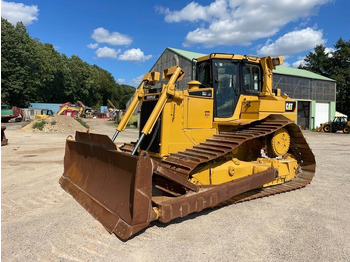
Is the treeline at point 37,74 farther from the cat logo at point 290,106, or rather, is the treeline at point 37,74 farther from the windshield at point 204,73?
the cat logo at point 290,106

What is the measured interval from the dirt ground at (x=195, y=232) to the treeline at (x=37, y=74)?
42768 millimetres

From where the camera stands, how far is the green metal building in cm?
3094

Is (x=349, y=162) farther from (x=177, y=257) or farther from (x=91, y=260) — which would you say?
(x=91, y=260)

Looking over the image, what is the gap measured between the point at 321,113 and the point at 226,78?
3560cm

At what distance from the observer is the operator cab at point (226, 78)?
5902 mm

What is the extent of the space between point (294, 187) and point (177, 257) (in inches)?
153

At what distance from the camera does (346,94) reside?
1848 inches

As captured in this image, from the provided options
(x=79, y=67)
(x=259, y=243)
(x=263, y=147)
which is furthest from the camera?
(x=79, y=67)

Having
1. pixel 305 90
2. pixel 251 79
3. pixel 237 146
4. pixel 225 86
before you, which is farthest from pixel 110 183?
pixel 305 90

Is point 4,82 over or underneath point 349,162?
over

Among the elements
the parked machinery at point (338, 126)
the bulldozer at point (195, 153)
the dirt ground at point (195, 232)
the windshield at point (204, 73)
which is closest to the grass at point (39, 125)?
the dirt ground at point (195, 232)

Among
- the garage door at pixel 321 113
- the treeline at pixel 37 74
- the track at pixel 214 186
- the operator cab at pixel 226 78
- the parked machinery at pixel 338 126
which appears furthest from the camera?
the treeline at pixel 37 74

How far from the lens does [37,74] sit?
147 ft

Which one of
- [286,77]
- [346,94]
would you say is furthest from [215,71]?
[346,94]
